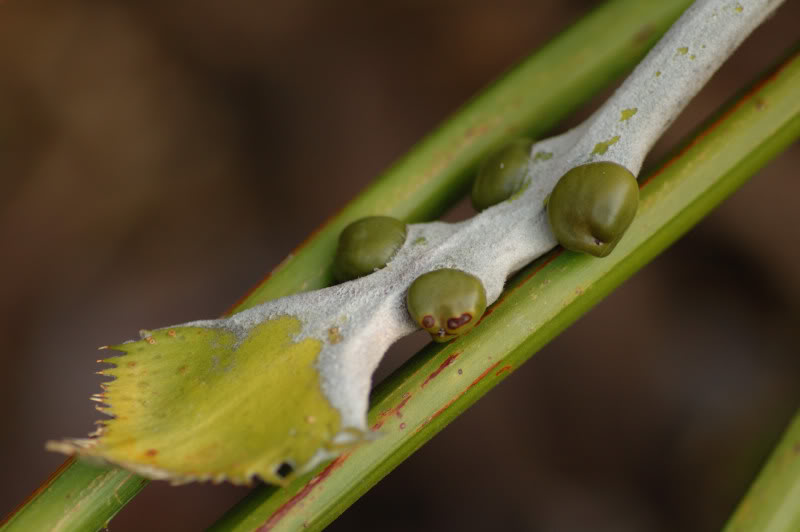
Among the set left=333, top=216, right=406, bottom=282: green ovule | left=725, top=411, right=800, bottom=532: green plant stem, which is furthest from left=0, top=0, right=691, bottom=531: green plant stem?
left=725, top=411, right=800, bottom=532: green plant stem

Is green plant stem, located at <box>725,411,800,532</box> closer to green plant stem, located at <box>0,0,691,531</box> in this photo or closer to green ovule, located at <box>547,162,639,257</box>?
green ovule, located at <box>547,162,639,257</box>

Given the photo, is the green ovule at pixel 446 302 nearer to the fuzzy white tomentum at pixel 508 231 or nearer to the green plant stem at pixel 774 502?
the fuzzy white tomentum at pixel 508 231

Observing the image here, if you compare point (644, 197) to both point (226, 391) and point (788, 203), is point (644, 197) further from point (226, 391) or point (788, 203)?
point (788, 203)

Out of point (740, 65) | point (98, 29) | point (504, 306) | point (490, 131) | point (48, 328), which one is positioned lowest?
point (504, 306)

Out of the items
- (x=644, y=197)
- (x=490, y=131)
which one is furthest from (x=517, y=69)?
(x=644, y=197)

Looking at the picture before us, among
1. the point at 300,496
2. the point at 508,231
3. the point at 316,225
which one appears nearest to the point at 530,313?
the point at 508,231

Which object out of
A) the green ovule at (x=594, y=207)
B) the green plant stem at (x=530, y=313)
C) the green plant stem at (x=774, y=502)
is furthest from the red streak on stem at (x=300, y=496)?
the green plant stem at (x=774, y=502)
